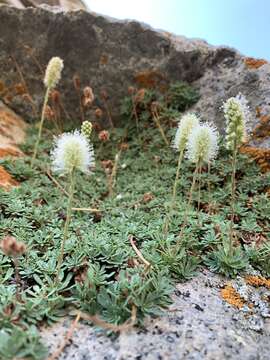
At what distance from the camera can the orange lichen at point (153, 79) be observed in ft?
17.4

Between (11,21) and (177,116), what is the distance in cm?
272

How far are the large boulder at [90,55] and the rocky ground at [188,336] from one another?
3727 millimetres

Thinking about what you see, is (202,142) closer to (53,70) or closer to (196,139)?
(196,139)

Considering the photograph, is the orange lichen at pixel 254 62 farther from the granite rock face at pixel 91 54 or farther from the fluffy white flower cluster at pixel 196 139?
the fluffy white flower cluster at pixel 196 139

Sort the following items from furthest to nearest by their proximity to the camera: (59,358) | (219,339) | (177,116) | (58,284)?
(177,116)
(58,284)
(219,339)
(59,358)

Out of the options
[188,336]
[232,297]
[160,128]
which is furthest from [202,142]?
[160,128]

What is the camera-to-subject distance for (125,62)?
5.36 meters

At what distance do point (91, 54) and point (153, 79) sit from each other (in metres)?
0.95

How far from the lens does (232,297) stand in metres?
2.09

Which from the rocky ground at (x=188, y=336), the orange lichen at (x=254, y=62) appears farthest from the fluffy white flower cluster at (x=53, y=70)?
the orange lichen at (x=254, y=62)

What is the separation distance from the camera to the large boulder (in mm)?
5289

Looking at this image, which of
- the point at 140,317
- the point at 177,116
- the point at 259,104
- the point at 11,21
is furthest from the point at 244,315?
the point at 11,21

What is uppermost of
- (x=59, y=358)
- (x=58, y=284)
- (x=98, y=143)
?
(x=98, y=143)

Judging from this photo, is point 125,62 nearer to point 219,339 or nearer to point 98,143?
point 98,143
